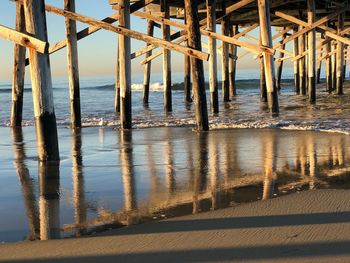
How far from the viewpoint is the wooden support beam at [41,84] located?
5652 mm

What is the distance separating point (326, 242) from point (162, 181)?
6.94 ft

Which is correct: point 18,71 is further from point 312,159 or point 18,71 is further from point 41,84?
point 312,159

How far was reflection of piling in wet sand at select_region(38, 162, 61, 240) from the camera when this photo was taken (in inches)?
129

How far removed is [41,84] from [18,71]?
438 centimetres

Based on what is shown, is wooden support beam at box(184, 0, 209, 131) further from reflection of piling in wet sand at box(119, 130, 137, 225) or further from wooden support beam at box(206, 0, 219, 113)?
wooden support beam at box(206, 0, 219, 113)

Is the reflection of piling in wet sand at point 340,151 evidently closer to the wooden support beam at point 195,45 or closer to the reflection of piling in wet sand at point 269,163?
the reflection of piling in wet sand at point 269,163

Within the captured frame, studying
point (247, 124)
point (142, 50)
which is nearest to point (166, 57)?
point (142, 50)

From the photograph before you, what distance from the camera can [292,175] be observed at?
15.8 ft

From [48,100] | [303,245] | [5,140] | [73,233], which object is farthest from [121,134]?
[303,245]

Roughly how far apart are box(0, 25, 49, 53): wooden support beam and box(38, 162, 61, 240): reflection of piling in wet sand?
1.27 m

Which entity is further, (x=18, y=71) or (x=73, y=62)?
(x=73, y=62)

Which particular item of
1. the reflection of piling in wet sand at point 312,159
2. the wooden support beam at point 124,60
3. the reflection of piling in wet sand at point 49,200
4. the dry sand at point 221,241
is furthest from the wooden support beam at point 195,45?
the dry sand at point 221,241

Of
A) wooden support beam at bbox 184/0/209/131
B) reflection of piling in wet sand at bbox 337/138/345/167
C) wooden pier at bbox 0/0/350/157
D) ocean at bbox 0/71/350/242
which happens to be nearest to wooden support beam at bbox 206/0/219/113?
wooden pier at bbox 0/0/350/157

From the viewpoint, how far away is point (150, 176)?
16.3 feet
